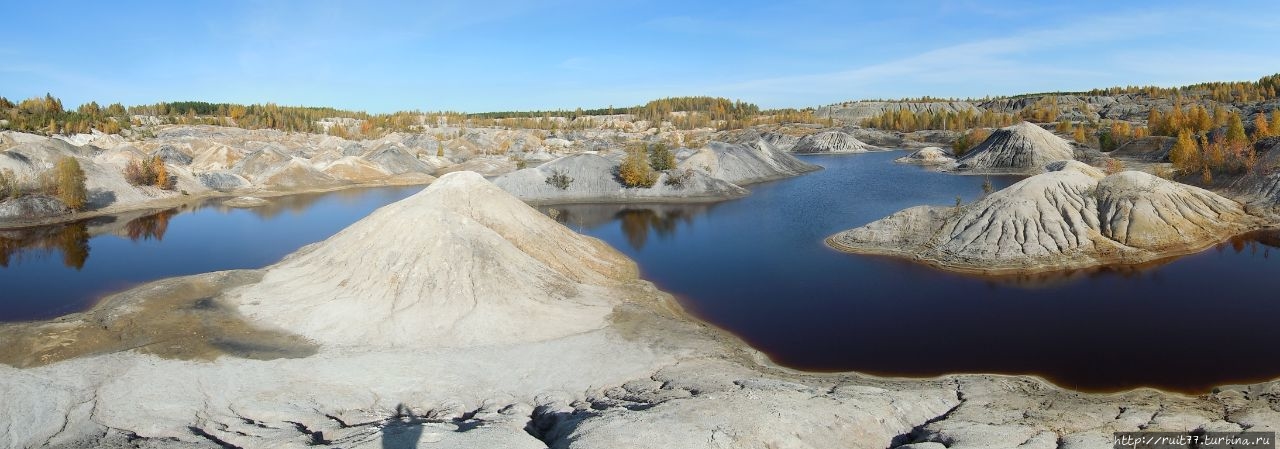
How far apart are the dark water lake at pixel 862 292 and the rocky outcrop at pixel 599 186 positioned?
32.8ft

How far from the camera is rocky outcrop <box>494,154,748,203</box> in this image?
2480 inches

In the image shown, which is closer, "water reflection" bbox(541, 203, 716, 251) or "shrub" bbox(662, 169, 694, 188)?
"water reflection" bbox(541, 203, 716, 251)

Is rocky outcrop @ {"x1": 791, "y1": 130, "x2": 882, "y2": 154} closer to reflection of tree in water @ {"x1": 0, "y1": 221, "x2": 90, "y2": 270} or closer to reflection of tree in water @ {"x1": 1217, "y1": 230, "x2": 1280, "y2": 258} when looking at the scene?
reflection of tree in water @ {"x1": 1217, "y1": 230, "x2": 1280, "y2": 258}

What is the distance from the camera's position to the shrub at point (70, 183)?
171ft

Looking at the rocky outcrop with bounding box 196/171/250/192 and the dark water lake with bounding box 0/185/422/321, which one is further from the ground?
the rocky outcrop with bounding box 196/171/250/192

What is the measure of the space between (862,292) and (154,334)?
26165mm

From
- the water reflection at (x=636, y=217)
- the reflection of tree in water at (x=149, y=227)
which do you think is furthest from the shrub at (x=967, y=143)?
the reflection of tree in water at (x=149, y=227)

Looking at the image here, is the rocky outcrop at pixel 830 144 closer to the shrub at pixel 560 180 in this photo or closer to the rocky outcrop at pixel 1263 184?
the shrub at pixel 560 180

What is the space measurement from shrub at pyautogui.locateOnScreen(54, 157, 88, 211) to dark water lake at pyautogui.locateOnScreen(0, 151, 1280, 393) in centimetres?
339

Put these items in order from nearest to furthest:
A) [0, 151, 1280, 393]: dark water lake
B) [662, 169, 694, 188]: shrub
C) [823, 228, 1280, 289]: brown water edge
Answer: [0, 151, 1280, 393]: dark water lake < [823, 228, 1280, 289]: brown water edge < [662, 169, 694, 188]: shrub

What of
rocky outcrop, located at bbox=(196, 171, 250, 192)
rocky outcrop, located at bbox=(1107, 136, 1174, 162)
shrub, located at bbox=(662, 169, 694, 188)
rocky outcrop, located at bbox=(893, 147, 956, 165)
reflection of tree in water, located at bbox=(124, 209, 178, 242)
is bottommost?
reflection of tree in water, located at bbox=(124, 209, 178, 242)

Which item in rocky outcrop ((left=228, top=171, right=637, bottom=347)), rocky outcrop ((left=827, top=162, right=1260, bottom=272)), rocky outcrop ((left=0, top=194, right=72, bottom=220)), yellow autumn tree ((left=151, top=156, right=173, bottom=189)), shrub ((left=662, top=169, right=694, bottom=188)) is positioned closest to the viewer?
rocky outcrop ((left=228, top=171, right=637, bottom=347))

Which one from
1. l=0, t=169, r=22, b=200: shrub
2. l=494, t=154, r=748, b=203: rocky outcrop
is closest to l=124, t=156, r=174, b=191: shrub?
l=0, t=169, r=22, b=200: shrub

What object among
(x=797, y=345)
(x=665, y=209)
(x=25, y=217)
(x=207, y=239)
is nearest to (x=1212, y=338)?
(x=797, y=345)
